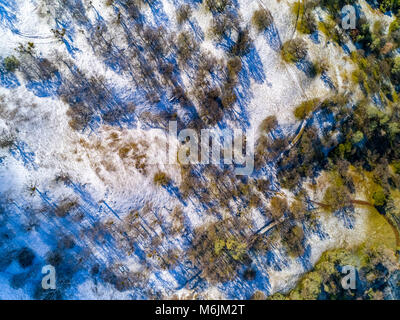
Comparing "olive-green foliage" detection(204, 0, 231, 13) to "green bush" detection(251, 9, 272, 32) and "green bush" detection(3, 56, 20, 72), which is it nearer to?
"green bush" detection(251, 9, 272, 32)

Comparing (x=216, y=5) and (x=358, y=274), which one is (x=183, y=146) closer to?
(x=216, y=5)

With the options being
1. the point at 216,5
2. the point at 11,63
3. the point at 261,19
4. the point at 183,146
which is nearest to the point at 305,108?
the point at 261,19

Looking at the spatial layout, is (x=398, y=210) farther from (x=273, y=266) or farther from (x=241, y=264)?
(x=241, y=264)

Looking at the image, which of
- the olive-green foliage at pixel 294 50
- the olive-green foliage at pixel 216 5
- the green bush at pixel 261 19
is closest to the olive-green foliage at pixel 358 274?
the olive-green foliage at pixel 294 50

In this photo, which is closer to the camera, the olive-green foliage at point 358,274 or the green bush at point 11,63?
the green bush at point 11,63

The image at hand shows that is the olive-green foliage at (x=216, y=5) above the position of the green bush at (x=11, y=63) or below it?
above

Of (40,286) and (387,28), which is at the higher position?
(387,28)

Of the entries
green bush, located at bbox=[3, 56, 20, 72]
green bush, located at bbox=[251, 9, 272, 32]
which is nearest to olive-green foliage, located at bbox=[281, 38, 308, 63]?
green bush, located at bbox=[251, 9, 272, 32]

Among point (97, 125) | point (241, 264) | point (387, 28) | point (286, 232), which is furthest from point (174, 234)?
point (387, 28)

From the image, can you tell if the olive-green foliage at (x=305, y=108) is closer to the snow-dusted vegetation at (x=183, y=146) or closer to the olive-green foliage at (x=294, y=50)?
the snow-dusted vegetation at (x=183, y=146)

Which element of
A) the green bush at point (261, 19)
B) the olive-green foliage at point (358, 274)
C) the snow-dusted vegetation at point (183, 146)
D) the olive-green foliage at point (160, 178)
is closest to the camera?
the snow-dusted vegetation at point (183, 146)

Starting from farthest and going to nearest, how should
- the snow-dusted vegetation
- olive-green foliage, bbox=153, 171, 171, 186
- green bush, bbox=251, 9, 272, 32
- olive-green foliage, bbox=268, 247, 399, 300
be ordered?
1. olive-green foliage, bbox=268, 247, 399, 300
2. olive-green foliage, bbox=153, 171, 171, 186
3. green bush, bbox=251, 9, 272, 32
4. the snow-dusted vegetation
